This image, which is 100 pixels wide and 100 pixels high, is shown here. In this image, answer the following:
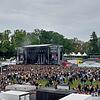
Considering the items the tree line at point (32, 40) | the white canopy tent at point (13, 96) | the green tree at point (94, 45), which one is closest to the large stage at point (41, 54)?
Result: the tree line at point (32, 40)

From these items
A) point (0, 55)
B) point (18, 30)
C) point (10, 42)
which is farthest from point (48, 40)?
point (0, 55)

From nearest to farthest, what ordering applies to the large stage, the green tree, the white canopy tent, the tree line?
the white canopy tent, the large stage, the tree line, the green tree

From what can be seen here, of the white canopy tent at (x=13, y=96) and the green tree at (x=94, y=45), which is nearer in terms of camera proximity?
the white canopy tent at (x=13, y=96)

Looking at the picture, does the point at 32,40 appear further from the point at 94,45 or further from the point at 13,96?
the point at 13,96

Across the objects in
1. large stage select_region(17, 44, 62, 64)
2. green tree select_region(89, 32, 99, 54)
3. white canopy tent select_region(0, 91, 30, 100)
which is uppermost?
green tree select_region(89, 32, 99, 54)

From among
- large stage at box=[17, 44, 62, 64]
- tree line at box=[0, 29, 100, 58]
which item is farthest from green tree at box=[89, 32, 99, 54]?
large stage at box=[17, 44, 62, 64]

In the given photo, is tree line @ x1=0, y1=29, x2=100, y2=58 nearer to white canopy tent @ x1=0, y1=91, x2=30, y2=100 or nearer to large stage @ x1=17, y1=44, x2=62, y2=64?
large stage @ x1=17, y1=44, x2=62, y2=64

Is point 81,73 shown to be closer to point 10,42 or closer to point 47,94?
point 47,94

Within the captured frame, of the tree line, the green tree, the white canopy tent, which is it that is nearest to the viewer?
the white canopy tent

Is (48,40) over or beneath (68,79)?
over

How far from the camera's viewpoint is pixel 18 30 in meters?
85.8

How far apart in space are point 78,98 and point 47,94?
2.40 m

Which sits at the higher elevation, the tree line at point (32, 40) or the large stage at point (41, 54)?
the tree line at point (32, 40)

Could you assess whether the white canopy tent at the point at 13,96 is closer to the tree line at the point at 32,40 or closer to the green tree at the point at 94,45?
the tree line at the point at 32,40
